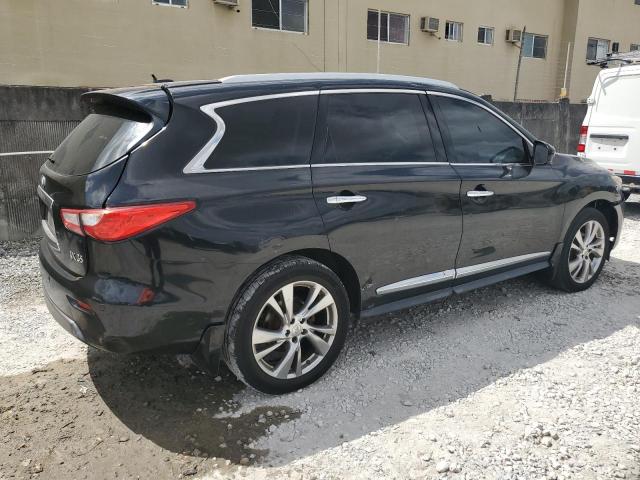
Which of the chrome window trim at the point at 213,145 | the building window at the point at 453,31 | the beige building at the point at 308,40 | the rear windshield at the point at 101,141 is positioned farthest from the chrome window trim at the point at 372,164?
the building window at the point at 453,31

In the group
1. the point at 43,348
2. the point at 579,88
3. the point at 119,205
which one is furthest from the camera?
the point at 579,88

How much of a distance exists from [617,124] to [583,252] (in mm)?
4200

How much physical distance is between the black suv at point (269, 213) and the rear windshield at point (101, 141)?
0.01m

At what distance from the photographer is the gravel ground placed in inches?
97.6

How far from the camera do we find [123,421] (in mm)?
2779

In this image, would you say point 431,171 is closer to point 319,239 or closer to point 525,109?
point 319,239

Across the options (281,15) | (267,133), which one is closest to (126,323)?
(267,133)

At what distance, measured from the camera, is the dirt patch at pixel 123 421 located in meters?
2.47

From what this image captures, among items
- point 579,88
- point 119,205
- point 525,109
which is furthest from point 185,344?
point 579,88

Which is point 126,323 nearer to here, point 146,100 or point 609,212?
point 146,100

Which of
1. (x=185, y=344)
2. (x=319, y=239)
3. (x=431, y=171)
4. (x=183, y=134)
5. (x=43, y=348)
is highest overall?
(x=183, y=134)

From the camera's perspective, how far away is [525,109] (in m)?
10.8

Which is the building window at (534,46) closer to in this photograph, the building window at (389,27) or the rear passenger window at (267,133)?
the building window at (389,27)

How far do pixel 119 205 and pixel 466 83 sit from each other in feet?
57.0
